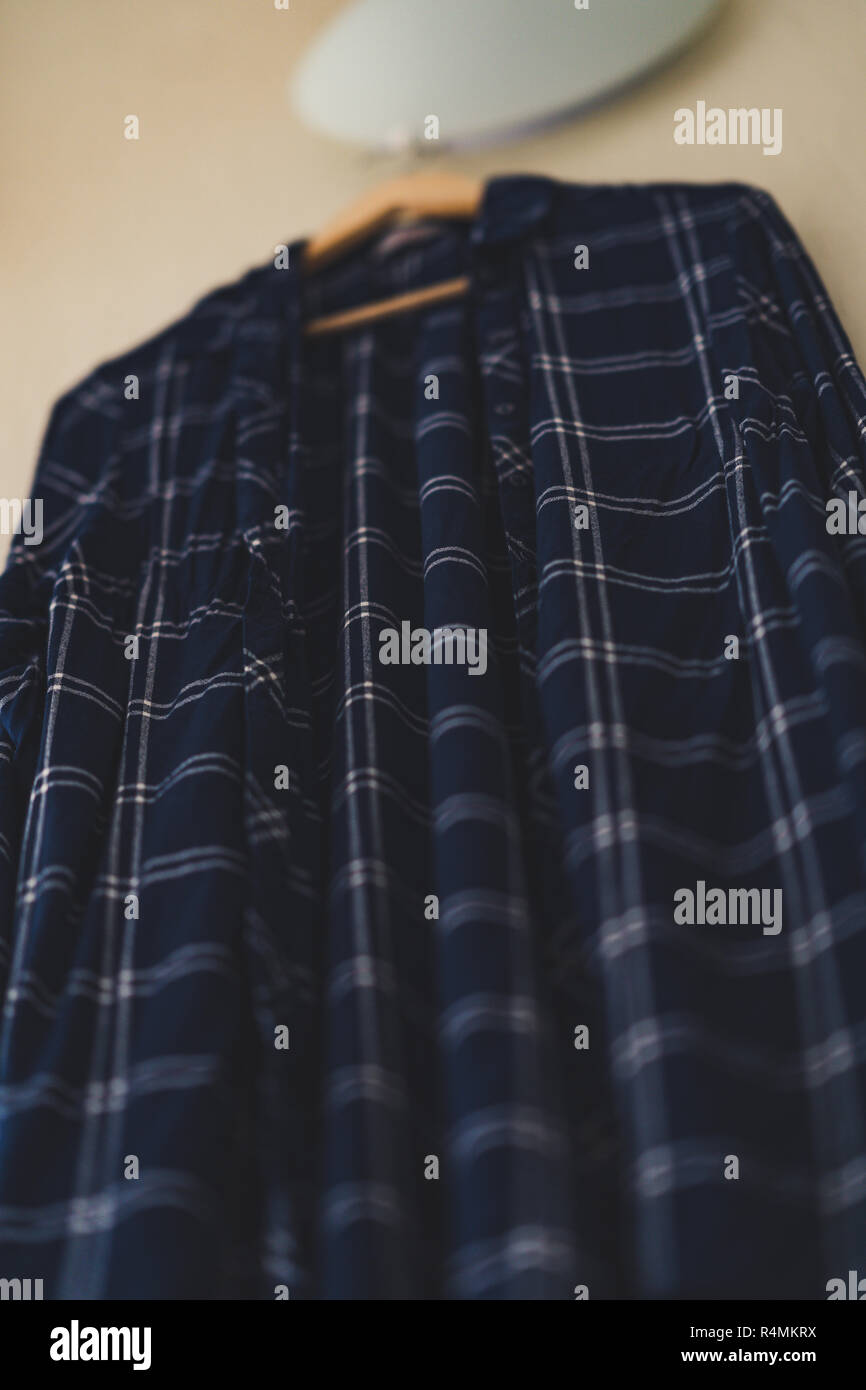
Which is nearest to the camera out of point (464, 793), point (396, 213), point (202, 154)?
point (464, 793)

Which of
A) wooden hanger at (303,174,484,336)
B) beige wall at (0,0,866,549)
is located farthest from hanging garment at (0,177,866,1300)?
beige wall at (0,0,866,549)

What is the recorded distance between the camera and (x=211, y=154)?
1482 millimetres

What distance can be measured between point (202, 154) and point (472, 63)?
0.39 m

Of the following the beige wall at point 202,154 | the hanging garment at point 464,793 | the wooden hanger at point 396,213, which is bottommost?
the hanging garment at point 464,793

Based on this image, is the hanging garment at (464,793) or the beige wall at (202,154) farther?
the beige wall at (202,154)

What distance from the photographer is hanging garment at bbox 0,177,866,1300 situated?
69 cm

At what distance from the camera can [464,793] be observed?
817 mm

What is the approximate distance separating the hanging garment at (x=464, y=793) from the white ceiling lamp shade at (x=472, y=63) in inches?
10.1

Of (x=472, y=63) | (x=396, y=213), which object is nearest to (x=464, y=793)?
(x=396, y=213)

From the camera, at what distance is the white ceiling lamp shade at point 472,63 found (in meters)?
1.28

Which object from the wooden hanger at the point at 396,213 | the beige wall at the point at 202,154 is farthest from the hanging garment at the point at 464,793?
the beige wall at the point at 202,154

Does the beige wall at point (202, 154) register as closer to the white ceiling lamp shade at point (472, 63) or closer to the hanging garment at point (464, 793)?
the white ceiling lamp shade at point (472, 63)

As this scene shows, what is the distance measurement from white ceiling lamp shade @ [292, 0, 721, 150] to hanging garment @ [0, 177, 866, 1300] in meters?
0.26

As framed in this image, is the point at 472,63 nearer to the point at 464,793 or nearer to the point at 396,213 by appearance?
the point at 396,213
